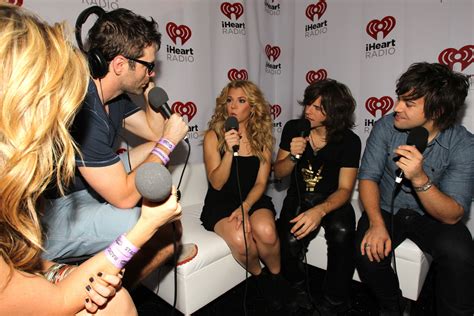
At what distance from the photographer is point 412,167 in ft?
4.68

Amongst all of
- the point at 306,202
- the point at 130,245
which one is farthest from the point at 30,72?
the point at 306,202

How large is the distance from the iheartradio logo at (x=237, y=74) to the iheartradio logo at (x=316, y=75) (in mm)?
614

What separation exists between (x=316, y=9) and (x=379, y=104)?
41.3 inches

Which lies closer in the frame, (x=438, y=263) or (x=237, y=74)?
(x=438, y=263)

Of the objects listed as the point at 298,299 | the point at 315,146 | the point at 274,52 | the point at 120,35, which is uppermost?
the point at 274,52

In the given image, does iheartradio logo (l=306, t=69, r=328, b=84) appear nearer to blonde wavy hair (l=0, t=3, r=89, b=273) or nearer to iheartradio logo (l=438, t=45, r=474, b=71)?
iheartradio logo (l=438, t=45, r=474, b=71)

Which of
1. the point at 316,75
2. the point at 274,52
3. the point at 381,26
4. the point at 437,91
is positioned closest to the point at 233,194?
the point at 437,91

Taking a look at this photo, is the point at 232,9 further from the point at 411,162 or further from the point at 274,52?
the point at 411,162

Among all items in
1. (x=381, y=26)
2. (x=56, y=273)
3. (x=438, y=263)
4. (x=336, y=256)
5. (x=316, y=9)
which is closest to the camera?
(x=56, y=273)

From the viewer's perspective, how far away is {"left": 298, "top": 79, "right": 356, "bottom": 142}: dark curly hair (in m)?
2.01

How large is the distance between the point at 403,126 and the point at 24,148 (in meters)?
1.73

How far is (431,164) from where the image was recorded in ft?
5.62

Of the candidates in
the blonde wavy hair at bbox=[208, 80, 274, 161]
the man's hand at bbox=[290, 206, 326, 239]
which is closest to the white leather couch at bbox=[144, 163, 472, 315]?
the man's hand at bbox=[290, 206, 326, 239]

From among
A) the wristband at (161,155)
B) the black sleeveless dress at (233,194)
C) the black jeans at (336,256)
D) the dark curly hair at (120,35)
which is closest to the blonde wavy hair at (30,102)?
the wristband at (161,155)
